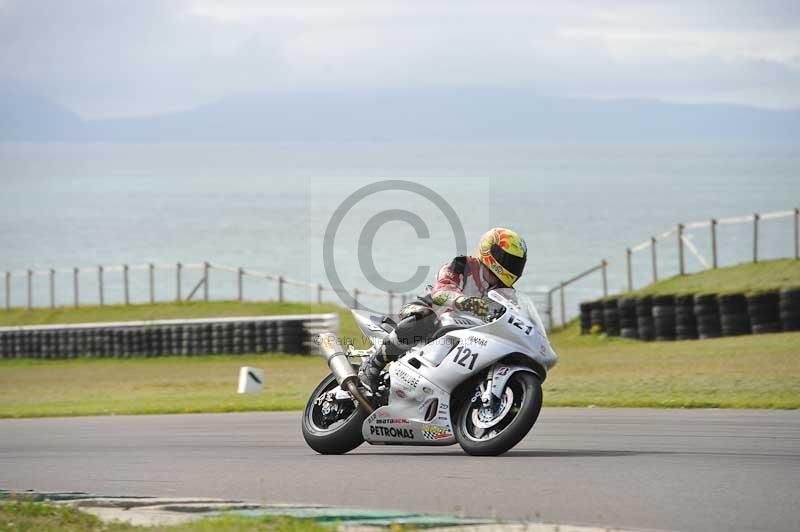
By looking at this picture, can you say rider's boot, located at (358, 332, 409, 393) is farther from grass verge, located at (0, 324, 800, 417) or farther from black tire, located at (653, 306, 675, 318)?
black tire, located at (653, 306, 675, 318)

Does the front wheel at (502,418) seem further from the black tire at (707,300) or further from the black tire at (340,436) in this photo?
the black tire at (707,300)

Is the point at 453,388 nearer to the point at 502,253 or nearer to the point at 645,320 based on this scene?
the point at 502,253

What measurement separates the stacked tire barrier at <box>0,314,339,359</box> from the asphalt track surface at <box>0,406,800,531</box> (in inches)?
760

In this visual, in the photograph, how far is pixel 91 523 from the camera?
783 cm

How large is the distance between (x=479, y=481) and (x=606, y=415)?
208 inches

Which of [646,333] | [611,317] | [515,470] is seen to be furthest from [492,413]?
[611,317]

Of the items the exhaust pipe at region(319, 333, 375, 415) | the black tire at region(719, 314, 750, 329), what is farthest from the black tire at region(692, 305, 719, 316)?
the exhaust pipe at region(319, 333, 375, 415)

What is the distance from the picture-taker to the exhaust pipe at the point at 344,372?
34.6 ft

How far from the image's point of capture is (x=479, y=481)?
8742 mm

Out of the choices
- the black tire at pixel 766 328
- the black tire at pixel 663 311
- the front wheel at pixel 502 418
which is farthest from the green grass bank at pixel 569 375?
the front wheel at pixel 502 418

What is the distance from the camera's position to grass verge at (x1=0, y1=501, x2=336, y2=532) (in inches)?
291

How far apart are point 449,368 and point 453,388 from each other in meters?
0.17

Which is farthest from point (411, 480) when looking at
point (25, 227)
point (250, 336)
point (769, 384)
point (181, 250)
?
point (25, 227)

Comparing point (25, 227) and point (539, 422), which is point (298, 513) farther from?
point (25, 227)
